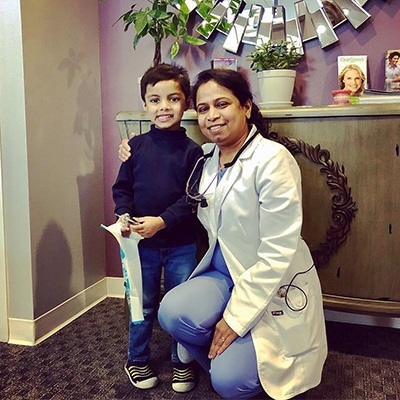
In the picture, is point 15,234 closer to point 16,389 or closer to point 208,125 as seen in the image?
point 16,389

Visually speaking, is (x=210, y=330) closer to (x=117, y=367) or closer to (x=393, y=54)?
(x=117, y=367)

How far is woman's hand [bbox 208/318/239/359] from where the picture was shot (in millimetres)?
1402

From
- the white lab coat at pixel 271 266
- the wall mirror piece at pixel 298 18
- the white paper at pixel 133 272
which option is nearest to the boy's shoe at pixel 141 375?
the white paper at pixel 133 272

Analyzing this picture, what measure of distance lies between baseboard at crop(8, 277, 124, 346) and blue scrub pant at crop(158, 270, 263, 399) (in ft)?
2.50

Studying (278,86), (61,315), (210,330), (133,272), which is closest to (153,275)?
(133,272)

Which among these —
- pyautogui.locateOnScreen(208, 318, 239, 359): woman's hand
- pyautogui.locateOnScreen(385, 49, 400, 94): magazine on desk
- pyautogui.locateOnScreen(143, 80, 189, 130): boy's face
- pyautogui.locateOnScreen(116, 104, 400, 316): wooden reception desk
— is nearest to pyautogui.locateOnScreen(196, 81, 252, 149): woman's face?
pyautogui.locateOnScreen(143, 80, 189, 130): boy's face

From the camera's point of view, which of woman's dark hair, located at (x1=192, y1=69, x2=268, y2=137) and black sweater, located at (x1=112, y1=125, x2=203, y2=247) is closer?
woman's dark hair, located at (x1=192, y1=69, x2=268, y2=137)

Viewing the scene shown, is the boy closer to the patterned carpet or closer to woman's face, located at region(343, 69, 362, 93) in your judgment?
the patterned carpet

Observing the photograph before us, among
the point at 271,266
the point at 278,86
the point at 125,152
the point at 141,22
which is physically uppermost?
the point at 141,22

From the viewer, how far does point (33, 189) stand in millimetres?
1965

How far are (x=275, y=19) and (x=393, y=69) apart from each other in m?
0.55

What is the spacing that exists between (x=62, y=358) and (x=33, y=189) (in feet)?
2.24

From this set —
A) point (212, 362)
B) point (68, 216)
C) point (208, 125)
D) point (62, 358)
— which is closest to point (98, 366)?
point (62, 358)

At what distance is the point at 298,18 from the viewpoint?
210 centimetres
